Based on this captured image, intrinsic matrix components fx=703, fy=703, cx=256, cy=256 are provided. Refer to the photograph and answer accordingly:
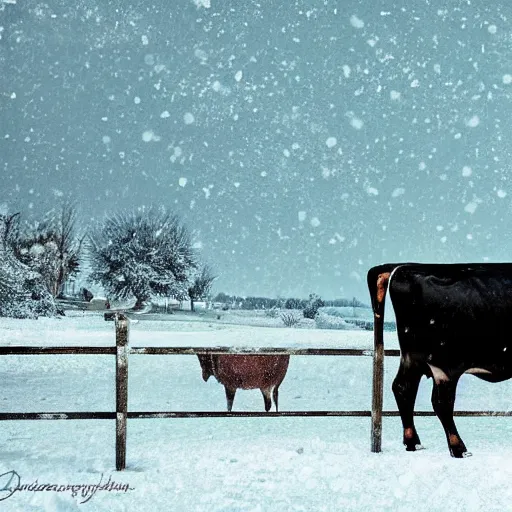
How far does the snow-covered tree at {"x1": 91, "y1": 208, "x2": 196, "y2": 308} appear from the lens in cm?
4009

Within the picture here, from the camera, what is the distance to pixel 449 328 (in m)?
5.59

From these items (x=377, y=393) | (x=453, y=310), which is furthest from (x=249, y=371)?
(x=453, y=310)

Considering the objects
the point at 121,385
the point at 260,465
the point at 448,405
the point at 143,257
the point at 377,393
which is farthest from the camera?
the point at 143,257

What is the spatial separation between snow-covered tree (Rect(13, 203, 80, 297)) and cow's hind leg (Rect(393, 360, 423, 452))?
3375 centimetres

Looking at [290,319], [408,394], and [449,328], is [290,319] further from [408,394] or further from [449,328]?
[449,328]

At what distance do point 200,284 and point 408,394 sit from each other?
35735 millimetres

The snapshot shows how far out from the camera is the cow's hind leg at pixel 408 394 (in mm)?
5805

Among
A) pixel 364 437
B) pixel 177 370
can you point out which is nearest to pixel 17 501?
pixel 364 437

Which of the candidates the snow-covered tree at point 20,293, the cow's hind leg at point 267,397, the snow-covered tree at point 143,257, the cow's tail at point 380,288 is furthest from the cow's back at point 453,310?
the snow-covered tree at point 143,257

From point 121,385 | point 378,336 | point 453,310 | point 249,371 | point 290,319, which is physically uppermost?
point 453,310

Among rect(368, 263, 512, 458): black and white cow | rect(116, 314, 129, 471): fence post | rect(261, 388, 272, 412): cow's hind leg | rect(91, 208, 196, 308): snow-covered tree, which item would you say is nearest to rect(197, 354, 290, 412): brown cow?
rect(261, 388, 272, 412): cow's hind leg

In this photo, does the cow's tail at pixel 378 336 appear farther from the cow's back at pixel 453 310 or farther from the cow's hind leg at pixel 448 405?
the cow's hind leg at pixel 448 405

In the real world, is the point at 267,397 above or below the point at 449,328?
below

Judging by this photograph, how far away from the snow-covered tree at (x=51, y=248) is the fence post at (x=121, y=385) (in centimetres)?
3358
